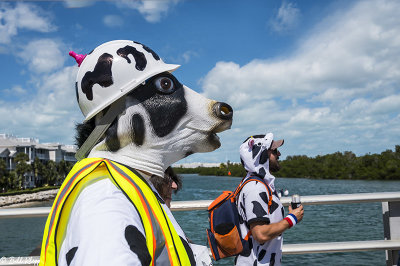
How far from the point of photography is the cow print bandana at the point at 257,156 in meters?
2.80

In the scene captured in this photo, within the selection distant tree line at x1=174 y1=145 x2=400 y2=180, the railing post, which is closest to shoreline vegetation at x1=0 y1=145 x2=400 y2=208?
distant tree line at x1=174 y1=145 x2=400 y2=180

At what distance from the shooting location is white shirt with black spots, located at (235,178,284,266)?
2.59 m

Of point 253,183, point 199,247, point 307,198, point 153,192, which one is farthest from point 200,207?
point 153,192

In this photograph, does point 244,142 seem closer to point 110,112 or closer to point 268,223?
point 268,223

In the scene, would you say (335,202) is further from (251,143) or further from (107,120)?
(107,120)

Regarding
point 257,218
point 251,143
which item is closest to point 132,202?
point 257,218

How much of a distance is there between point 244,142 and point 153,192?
207 cm

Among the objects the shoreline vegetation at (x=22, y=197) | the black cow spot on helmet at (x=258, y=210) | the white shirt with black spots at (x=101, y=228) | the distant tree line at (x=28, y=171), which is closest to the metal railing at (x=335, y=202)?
the black cow spot on helmet at (x=258, y=210)

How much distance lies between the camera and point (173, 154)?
1.17 m

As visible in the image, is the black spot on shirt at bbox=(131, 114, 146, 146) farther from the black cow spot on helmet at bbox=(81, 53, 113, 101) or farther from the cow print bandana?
the cow print bandana

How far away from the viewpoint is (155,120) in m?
1.11

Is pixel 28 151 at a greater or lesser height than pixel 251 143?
greater

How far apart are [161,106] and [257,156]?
183 centimetres

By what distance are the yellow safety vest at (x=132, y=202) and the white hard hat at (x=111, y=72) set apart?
0.24m
